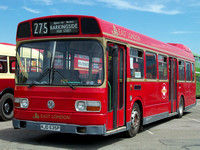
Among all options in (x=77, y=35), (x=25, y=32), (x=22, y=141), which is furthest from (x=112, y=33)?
(x=22, y=141)

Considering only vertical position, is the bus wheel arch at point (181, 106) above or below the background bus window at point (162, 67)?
below

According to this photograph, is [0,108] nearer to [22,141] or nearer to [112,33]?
[22,141]

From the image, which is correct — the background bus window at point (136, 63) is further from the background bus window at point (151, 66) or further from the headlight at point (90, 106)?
the headlight at point (90, 106)

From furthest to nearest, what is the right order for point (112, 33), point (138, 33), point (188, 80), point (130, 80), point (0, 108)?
point (188, 80) → point (0, 108) → point (138, 33) → point (130, 80) → point (112, 33)

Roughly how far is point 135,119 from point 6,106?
5755 millimetres

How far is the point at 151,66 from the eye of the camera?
1102 centimetres

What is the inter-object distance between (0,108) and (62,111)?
5788 millimetres

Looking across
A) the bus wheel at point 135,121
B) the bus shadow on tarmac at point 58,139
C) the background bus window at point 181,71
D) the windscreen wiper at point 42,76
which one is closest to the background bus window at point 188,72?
the background bus window at point 181,71

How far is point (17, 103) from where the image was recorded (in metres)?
8.49

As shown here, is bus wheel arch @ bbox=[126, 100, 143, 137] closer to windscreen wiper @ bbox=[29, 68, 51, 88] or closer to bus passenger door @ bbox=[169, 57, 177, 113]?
windscreen wiper @ bbox=[29, 68, 51, 88]

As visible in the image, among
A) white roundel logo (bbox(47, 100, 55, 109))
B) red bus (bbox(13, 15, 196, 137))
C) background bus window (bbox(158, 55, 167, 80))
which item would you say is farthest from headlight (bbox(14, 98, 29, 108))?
background bus window (bbox(158, 55, 167, 80))

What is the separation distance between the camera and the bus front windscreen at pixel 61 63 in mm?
7742

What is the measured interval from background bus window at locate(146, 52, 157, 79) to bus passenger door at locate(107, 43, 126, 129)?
1880 millimetres

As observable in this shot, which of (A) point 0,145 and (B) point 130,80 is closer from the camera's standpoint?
(A) point 0,145
